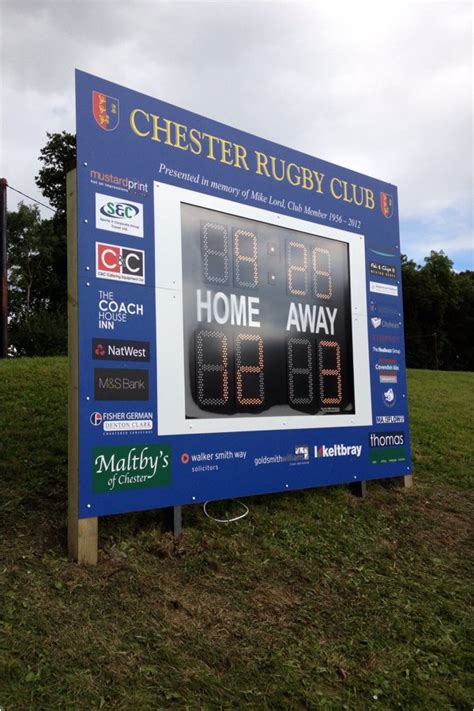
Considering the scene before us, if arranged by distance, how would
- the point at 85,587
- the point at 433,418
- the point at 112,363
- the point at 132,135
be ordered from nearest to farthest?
the point at 85,587, the point at 112,363, the point at 132,135, the point at 433,418

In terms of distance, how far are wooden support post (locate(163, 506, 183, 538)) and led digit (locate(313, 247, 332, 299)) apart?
8.91 ft

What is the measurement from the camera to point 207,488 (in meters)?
5.86

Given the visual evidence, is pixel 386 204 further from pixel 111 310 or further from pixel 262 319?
pixel 111 310

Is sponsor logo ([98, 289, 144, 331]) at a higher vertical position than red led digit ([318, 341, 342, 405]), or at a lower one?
higher

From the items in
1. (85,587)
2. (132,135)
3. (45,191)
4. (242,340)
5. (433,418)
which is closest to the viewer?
(85,587)

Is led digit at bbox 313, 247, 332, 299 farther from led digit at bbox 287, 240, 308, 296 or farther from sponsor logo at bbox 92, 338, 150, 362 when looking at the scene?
sponsor logo at bbox 92, 338, 150, 362

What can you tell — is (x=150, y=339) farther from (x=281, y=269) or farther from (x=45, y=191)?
(x=45, y=191)

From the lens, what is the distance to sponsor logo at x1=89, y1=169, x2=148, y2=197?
5406mm

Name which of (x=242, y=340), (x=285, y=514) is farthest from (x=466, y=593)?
(x=242, y=340)

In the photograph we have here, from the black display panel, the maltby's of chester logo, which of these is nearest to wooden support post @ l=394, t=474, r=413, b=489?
the black display panel

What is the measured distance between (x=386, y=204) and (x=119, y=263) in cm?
417

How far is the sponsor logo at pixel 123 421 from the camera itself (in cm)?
516

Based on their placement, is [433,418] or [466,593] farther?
[433,418]

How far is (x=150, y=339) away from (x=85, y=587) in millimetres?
1986
